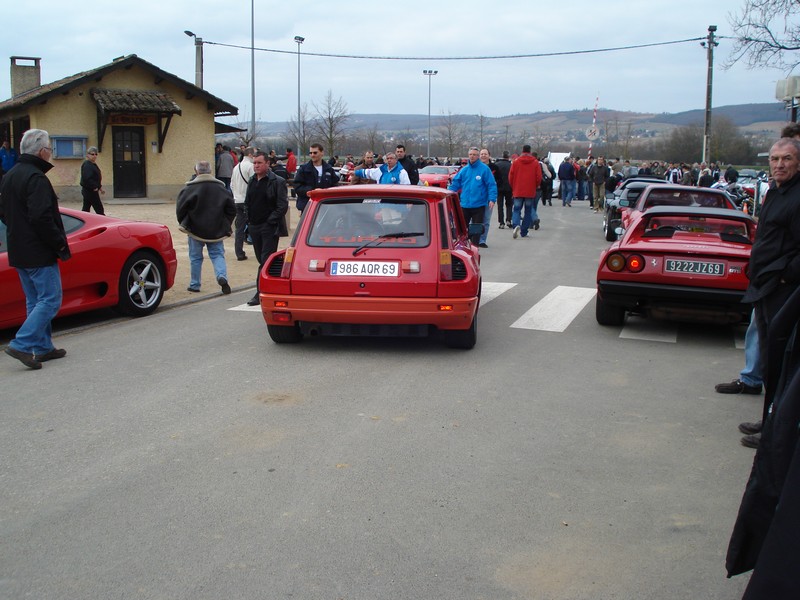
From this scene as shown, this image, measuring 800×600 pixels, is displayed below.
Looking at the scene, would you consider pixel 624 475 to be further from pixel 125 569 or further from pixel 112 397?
pixel 112 397

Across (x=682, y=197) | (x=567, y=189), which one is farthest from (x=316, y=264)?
(x=567, y=189)

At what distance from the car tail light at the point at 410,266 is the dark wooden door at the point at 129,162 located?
22184 mm

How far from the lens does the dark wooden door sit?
2730 centimetres

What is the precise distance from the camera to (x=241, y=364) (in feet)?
23.3

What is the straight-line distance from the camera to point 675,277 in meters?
8.03

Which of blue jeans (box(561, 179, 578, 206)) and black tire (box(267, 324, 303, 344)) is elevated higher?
blue jeans (box(561, 179, 578, 206))

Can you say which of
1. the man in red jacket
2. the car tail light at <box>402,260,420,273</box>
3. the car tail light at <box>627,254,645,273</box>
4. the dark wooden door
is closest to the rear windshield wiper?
the car tail light at <box>402,260,420,273</box>

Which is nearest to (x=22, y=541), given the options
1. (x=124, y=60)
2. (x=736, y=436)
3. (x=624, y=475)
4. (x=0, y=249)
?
(x=624, y=475)

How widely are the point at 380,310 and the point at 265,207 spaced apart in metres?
3.63

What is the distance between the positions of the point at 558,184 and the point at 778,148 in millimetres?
34824

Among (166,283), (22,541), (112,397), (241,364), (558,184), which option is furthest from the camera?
(558,184)

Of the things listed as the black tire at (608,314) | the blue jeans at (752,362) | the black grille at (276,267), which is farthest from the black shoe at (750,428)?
the black grille at (276,267)

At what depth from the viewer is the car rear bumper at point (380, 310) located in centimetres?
710

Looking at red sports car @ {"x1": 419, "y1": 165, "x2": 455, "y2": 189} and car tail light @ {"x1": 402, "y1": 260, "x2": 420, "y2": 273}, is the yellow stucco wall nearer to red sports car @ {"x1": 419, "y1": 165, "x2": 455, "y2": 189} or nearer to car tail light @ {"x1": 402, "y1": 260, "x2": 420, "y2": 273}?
red sports car @ {"x1": 419, "y1": 165, "x2": 455, "y2": 189}
